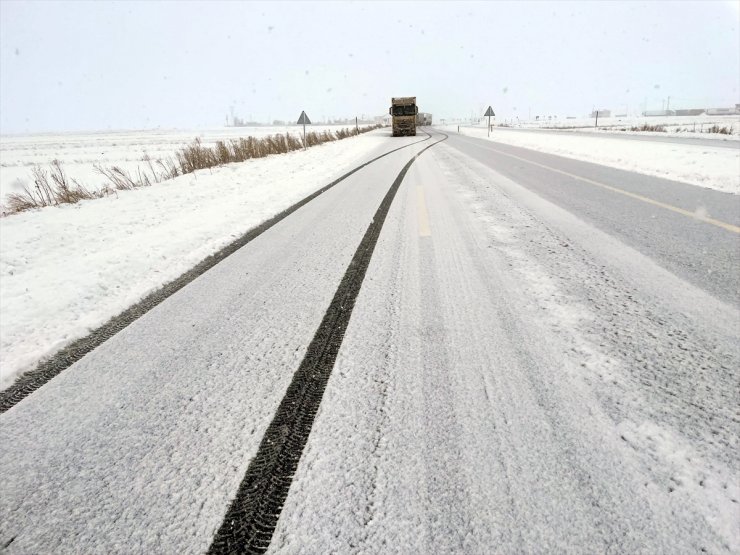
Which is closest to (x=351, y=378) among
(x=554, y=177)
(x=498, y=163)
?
(x=554, y=177)

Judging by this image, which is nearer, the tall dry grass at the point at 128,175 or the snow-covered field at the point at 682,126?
the tall dry grass at the point at 128,175

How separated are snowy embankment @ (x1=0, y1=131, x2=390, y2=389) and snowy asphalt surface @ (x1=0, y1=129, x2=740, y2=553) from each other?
498 millimetres

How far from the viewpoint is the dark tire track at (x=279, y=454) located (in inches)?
50.5

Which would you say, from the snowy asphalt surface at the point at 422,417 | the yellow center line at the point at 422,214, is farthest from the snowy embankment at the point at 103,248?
the yellow center line at the point at 422,214

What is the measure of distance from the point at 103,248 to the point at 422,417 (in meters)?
4.90

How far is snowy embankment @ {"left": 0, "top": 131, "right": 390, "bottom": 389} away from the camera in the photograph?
2941mm

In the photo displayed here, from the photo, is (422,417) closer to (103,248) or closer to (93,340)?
(93,340)

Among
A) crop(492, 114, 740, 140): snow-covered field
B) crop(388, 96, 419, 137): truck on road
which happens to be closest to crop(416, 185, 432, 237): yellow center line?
crop(492, 114, 740, 140): snow-covered field

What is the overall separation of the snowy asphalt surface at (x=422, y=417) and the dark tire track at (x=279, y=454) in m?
0.04

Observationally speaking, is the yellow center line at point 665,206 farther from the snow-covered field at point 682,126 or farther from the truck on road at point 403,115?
the truck on road at point 403,115

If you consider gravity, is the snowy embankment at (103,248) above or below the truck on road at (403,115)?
below

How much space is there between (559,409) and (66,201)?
10.0 meters

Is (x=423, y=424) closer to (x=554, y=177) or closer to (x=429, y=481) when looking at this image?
(x=429, y=481)

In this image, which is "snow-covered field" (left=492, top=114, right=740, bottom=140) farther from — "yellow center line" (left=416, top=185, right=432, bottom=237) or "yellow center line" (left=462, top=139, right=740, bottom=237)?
"yellow center line" (left=416, top=185, right=432, bottom=237)
